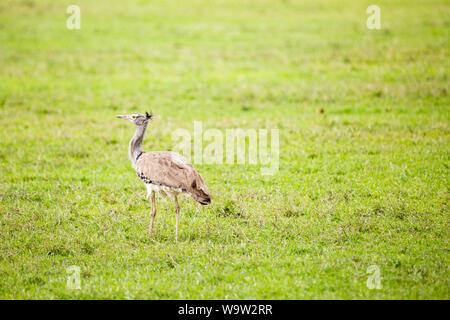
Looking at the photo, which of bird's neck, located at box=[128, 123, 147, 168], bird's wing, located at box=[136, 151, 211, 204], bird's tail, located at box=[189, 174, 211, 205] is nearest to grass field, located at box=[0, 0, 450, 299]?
bird's tail, located at box=[189, 174, 211, 205]

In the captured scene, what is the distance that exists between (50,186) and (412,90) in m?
10.6

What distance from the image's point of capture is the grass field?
7523 mm

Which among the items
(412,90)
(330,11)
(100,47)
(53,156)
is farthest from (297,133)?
(330,11)

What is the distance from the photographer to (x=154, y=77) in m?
19.1

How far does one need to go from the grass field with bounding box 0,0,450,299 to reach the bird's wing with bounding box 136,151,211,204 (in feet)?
2.78

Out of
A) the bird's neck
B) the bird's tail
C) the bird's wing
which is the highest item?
the bird's neck

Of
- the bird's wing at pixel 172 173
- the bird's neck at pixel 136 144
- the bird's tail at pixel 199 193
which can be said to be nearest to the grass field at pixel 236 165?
the bird's tail at pixel 199 193

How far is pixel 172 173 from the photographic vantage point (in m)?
8.40

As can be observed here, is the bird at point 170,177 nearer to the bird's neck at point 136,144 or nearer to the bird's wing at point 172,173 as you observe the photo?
the bird's wing at point 172,173

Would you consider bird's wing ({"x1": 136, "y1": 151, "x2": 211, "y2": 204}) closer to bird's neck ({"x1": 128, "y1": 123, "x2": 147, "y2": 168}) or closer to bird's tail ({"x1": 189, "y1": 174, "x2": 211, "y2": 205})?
bird's tail ({"x1": 189, "y1": 174, "x2": 211, "y2": 205})

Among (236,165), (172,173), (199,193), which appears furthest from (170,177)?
(236,165)
